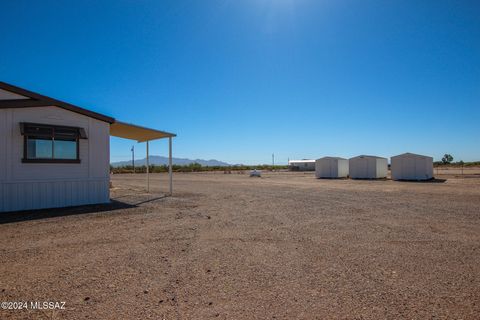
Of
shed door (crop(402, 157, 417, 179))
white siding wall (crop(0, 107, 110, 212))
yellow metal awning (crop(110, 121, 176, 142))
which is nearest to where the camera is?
white siding wall (crop(0, 107, 110, 212))

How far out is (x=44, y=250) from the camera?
17.1 ft

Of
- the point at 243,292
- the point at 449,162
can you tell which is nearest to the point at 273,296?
the point at 243,292

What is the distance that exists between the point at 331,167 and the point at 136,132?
2699 centimetres

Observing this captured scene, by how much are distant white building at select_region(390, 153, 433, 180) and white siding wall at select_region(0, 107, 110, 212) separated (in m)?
28.5

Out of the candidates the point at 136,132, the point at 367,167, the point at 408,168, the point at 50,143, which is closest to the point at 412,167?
the point at 408,168

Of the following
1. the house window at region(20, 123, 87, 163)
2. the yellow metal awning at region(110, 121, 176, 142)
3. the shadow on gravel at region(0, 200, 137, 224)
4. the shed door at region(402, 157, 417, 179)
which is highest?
the yellow metal awning at region(110, 121, 176, 142)

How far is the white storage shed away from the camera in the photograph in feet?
31.0

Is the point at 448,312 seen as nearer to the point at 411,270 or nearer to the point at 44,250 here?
the point at 411,270

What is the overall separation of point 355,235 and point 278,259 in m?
2.44

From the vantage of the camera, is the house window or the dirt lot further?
the house window

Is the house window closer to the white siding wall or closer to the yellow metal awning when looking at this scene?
the white siding wall

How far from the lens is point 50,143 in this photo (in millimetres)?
10383

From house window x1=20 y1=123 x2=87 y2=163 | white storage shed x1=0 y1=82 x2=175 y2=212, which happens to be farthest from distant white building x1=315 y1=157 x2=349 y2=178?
house window x1=20 y1=123 x2=87 y2=163

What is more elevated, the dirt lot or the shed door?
the shed door
